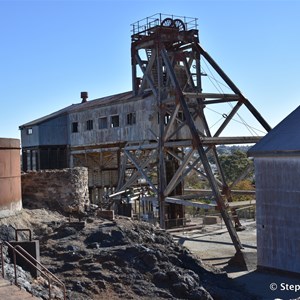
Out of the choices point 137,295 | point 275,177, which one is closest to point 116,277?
point 137,295

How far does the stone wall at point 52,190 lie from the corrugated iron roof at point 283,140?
7081mm

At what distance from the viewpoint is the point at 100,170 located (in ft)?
119

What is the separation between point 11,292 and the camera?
1040 cm

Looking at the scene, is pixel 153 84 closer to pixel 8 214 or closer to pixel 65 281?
pixel 8 214

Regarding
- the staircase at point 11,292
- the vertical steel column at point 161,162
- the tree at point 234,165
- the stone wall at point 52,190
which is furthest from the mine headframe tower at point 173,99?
the tree at point 234,165

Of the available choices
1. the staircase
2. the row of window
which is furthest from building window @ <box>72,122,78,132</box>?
the staircase

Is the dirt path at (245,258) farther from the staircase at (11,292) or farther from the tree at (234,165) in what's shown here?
the tree at (234,165)

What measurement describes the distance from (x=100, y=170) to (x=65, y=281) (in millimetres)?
22951

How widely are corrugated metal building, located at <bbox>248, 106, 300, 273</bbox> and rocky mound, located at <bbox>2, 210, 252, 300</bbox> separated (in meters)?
2.90

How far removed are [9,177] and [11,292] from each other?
6770mm

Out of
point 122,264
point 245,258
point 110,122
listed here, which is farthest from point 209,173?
point 110,122

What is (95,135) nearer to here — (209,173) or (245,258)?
(209,173)

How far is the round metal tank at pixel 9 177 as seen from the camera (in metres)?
16.3

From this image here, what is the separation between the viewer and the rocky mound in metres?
13.7
